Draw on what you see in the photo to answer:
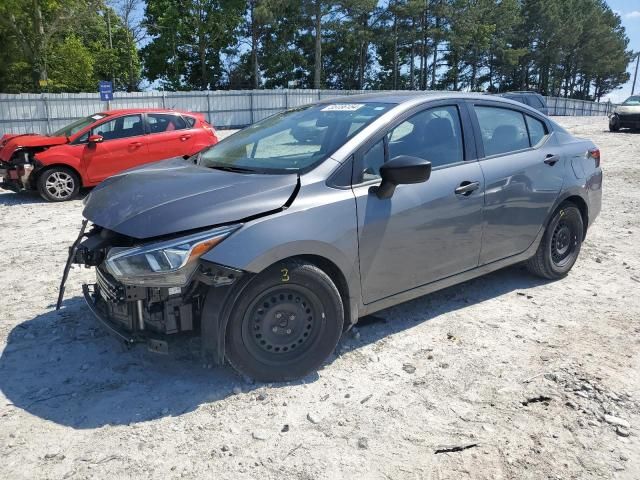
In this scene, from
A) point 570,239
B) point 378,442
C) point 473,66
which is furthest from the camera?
point 473,66

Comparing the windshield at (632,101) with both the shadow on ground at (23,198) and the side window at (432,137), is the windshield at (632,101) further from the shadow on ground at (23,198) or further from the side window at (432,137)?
the side window at (432,137)

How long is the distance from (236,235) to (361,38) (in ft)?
159

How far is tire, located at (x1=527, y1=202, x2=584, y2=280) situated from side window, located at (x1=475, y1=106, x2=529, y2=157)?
0.79 meters

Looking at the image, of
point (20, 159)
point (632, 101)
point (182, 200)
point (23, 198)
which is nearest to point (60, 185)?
point (20, 159)

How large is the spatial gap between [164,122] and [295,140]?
24.4ft

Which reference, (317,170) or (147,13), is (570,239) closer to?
(317,170)

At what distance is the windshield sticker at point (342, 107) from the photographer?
3.96m

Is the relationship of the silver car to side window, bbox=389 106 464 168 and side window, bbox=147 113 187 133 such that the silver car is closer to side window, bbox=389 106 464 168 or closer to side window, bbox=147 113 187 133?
side window, bbox=389 106 464 168

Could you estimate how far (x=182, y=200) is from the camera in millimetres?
3035

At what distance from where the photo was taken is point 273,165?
356cm

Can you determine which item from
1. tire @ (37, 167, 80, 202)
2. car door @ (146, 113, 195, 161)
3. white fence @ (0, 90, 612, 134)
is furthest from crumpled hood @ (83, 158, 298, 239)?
white fence @ (0, 90, 612, 134)

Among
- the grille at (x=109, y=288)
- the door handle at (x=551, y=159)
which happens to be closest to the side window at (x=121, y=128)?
the grille at (x=109, y=288)

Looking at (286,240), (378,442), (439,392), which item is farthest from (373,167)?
(378,442)

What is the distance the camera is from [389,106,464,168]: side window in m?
3.73
